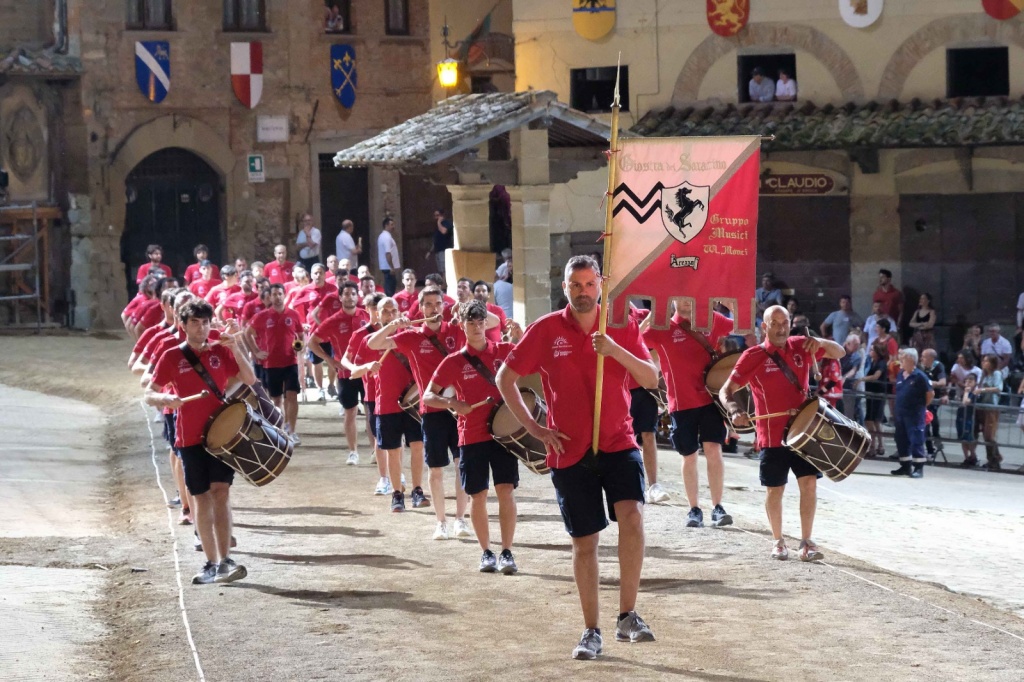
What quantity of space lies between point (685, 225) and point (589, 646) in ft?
8.13

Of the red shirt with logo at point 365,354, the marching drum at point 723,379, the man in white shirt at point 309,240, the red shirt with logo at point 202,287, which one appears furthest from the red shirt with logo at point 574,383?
the man in white shirt at point 309,240

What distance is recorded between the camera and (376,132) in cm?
3122

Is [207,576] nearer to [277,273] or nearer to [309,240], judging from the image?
[277,273]

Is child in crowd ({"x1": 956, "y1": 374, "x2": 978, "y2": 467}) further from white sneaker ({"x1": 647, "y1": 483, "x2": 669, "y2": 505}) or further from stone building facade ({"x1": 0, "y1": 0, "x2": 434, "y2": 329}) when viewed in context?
stone building facade ({"x1": 0, "y1": 0, "x2": 434, "y2": 329})

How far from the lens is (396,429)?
46.0ft

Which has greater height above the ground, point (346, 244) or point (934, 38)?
point (934, 38)

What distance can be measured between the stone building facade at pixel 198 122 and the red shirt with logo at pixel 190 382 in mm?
18580

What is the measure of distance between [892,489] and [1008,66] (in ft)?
35.5

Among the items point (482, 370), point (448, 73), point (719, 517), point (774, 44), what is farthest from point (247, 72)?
point (482, 370)

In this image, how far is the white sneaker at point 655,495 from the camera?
14.1 metres

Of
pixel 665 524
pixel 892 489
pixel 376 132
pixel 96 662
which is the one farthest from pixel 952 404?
pixel 376 132

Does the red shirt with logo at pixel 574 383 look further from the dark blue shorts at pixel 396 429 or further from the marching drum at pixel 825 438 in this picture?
the dark blue shorts at pixel 396 429

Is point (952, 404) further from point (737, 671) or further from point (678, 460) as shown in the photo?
point (737, 671)

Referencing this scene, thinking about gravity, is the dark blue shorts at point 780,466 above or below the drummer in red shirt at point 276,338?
below
